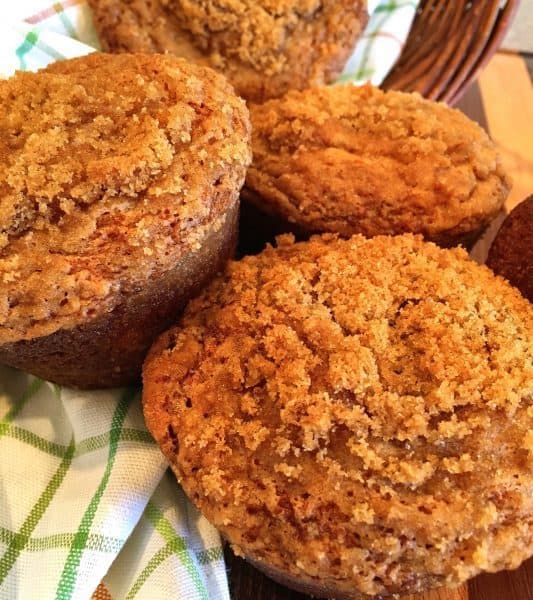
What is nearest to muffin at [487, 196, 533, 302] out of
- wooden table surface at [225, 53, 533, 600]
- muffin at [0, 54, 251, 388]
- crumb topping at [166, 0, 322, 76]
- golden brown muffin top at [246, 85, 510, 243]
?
golden brown muffin top at [246, 85, 510, 243]

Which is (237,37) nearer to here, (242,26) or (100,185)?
(242,26)

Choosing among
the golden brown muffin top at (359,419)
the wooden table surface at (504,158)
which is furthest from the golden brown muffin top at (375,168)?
the wooden table surface at (504,158)

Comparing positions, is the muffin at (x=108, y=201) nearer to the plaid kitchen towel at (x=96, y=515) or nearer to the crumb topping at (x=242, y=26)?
the plaid kitchen towel at (x=96, y=515)

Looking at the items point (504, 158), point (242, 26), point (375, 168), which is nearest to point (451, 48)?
point (504, 158)

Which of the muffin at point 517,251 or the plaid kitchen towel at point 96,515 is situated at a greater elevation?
the muffin at point 517,251

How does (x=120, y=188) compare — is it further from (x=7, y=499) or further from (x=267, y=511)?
(x=7, y=499)

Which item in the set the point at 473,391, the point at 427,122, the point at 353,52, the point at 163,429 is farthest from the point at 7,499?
the point at 353,52

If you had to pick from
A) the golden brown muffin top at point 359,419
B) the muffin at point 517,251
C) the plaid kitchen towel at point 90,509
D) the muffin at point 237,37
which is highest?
the muffin at point 237,37
